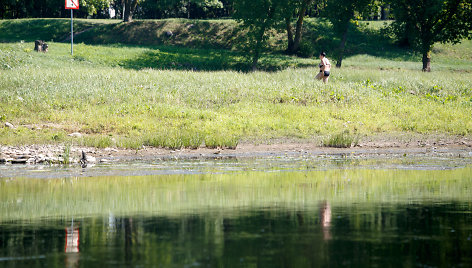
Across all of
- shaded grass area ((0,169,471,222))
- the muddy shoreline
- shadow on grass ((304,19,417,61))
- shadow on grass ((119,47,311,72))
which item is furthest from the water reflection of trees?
shadow on grass ((304,19,417,61))

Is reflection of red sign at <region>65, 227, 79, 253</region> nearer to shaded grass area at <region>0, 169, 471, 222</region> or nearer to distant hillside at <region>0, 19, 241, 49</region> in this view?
shaded grass area at <region>0, 169, 471, 222</region>

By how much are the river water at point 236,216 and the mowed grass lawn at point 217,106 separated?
5380 millimetres

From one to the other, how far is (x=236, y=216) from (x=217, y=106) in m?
16.4

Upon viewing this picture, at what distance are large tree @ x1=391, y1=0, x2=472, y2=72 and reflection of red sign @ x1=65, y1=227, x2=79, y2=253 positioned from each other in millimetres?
40265

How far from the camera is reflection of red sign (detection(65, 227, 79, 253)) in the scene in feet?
27.5

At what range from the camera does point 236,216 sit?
1052cm

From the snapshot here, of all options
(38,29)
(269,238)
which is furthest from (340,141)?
(38,29)

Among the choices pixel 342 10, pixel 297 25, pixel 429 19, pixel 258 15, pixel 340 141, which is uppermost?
pixel 342 10

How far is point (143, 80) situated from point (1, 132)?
909 cm

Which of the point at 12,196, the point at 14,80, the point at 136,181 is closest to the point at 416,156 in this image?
the point at 136,181

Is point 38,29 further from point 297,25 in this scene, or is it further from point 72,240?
point 72,240

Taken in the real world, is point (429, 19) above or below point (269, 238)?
above

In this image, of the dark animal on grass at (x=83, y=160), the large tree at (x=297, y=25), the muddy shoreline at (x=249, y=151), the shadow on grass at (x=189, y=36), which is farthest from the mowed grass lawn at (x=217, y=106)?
the shadow on grass at (x=189, y=36)

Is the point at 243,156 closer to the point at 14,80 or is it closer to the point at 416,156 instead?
the point at 416,156
